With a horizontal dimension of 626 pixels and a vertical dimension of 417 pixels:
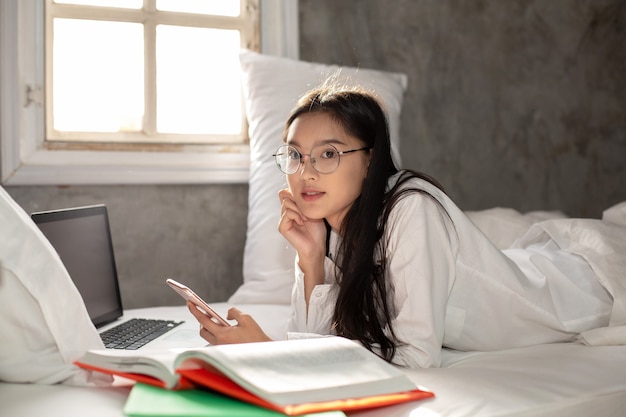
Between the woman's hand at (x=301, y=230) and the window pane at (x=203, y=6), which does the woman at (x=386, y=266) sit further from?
the window pane at (x=203, y=6)

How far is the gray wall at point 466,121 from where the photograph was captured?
243 cm

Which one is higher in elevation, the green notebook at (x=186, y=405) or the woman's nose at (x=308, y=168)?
the woman's nose at (x=308, y=168)

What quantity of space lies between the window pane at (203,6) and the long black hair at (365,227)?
3.37 ft

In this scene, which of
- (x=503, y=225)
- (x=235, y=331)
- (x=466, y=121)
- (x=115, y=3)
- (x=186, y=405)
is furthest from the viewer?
(x=466, y=121)

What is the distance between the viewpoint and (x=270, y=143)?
2.32 m

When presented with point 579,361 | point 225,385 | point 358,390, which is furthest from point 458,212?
point 225,385

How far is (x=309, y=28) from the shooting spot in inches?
104

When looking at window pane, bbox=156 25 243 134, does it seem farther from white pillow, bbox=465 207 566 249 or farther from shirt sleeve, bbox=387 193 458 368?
shirt sleeve, bbox=387 193 458 368

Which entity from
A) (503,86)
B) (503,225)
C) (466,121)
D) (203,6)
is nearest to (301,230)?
(503,225)

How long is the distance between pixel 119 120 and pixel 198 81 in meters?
0.32

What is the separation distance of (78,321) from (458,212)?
2.79 ft

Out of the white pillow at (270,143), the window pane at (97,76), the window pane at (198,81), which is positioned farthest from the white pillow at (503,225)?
the window pane at (97,76)

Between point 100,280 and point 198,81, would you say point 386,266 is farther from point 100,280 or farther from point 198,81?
point 198,81

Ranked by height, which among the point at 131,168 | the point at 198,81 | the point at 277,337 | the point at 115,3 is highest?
the point at 115,3
